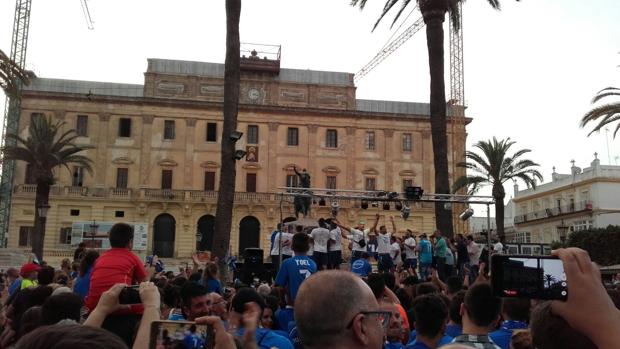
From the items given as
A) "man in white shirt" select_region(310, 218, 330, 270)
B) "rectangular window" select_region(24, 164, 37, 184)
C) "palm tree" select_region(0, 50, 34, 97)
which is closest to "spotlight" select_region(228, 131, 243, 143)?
"man in white shirt" select_region(310, 218, 330, 270)

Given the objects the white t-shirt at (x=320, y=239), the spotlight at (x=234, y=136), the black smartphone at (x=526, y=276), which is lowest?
the black smartphone at (x=526, y=276)

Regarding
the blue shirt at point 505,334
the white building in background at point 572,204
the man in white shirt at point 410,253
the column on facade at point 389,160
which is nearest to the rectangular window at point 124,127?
the column on facade at point 389,160

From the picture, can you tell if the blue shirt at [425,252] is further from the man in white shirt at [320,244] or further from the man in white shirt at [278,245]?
the man in white shirt at [278,245]

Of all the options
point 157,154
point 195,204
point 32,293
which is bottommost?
point 32,293

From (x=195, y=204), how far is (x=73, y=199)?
34.4 ft

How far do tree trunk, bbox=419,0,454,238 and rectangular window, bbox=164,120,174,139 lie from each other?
37363 mm

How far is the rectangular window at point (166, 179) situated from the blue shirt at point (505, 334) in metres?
49.6

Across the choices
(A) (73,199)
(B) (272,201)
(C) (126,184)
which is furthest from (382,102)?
(A) (73,199)

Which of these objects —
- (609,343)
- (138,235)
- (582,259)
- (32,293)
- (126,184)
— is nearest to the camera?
(609,343)

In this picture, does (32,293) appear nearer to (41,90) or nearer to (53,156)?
(53,156)

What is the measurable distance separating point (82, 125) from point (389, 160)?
94.0 ft

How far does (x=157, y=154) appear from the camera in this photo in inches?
2063

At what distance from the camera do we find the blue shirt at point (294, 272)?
7781mm

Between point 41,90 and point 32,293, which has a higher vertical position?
point 41,90
